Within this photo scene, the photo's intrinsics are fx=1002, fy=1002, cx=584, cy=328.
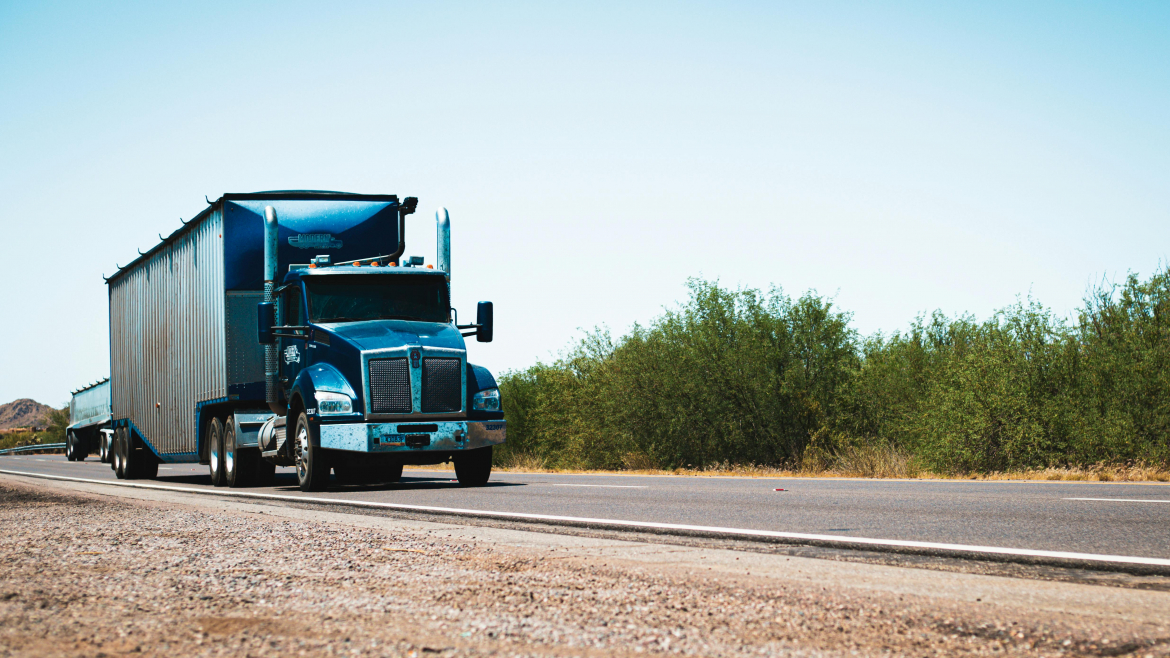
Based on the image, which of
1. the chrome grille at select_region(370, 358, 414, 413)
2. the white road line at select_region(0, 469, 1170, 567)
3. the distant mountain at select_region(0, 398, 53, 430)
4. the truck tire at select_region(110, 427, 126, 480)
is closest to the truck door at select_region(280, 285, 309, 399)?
the chrome grille at select_region(370, 358, 414, 413)

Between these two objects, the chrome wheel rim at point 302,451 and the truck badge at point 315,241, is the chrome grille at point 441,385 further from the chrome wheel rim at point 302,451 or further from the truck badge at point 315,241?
the truck badge at point 315,241

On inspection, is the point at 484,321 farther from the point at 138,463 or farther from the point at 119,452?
the point at 119,452

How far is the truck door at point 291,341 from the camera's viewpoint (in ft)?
50.9

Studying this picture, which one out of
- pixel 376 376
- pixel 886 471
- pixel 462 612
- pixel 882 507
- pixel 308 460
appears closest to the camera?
pixel 462 612

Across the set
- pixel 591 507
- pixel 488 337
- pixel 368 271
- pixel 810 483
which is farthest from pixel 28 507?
pixel 810 483

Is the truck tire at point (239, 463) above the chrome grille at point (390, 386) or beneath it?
beneath

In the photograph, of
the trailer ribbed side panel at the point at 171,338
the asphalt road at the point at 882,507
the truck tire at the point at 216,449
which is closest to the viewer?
the asphalt road at the point at 882,507

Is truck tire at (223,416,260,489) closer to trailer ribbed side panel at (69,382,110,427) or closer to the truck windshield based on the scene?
the truck windshield

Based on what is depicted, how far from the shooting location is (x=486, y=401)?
15.1m

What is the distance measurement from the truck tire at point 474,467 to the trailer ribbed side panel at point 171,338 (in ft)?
14.2

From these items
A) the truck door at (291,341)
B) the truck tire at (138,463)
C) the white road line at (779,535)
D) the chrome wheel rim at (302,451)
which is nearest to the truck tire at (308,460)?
the chrome wheel rim at (302,451)

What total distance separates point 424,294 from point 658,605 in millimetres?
11257

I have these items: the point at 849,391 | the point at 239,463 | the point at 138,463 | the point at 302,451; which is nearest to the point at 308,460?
the point at 302,451

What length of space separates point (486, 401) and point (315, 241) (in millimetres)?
4104
